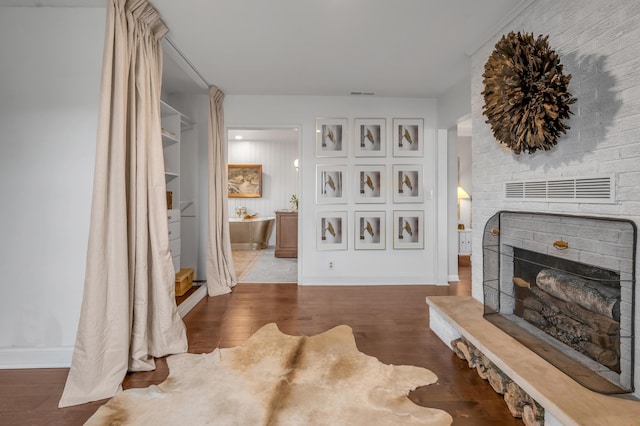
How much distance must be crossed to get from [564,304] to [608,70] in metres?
1.21

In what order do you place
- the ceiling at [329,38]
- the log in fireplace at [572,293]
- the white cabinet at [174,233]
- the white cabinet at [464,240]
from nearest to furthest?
1. the log in fireplace at [572,293]
2. the ceiling at [329,38]
3. the white cabinet at [174,233]
4. the white cabinet at [464,240]

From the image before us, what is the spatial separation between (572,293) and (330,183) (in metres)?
2.91

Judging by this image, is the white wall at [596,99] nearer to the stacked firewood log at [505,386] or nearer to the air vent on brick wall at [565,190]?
the air vent on brick wall at [565,190]

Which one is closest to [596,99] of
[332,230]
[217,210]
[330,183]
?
[330,183]

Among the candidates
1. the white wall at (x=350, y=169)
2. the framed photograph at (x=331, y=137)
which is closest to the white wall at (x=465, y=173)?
the white wall at (x=350, y=169)

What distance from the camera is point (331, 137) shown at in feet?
13.4

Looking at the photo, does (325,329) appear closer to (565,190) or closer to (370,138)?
(565,190)

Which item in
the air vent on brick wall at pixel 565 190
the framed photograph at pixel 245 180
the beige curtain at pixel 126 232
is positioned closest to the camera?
the air vent on brick wall at pixel 565 190

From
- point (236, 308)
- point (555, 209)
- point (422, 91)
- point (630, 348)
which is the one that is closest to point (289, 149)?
point (422, 91)

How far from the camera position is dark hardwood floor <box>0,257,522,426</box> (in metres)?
1.63

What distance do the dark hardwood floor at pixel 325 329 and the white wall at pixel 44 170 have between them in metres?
0.35

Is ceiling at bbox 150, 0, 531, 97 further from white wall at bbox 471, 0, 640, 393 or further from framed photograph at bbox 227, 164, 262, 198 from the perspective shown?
framed photograph at bbox 227, 164, 262, 198

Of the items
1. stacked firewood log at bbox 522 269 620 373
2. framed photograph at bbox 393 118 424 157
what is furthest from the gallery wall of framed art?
stacked firewood log at bbox 522 269 620 373

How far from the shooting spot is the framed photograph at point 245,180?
752 centimetres
